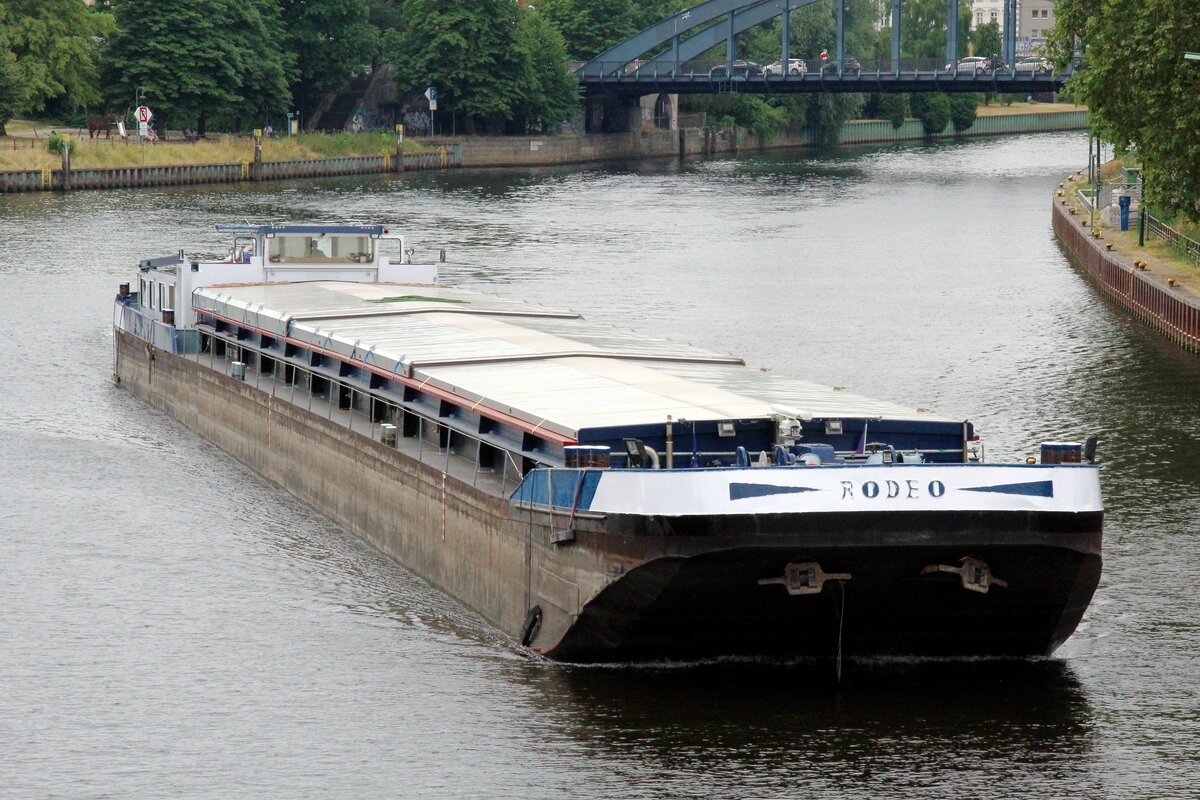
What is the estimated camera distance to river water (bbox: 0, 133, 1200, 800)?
690 inches

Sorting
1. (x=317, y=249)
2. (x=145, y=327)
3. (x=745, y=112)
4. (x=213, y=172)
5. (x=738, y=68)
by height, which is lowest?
(x=145, y=327)

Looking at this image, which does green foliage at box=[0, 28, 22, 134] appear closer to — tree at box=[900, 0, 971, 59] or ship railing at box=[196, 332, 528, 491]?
ship railing at box=[196, 332, 528, 491]

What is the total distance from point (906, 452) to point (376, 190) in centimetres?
7864

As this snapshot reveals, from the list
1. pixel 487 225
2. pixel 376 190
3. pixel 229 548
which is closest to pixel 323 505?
pixel 229 548

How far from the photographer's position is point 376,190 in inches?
3760

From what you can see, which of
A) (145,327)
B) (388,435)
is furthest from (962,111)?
(388,435)

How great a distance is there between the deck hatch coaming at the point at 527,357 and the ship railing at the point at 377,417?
64 cm

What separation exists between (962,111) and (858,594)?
506 feet

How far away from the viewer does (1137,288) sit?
5084cm

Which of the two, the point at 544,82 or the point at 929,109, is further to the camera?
the point at 929,109

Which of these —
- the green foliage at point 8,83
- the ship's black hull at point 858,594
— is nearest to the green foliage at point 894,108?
the green foliage at point 8,83

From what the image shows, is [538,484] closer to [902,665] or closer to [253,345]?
[902,665]

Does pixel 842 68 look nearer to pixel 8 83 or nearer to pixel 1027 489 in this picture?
pixel 8 83

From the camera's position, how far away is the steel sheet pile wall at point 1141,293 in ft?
146
